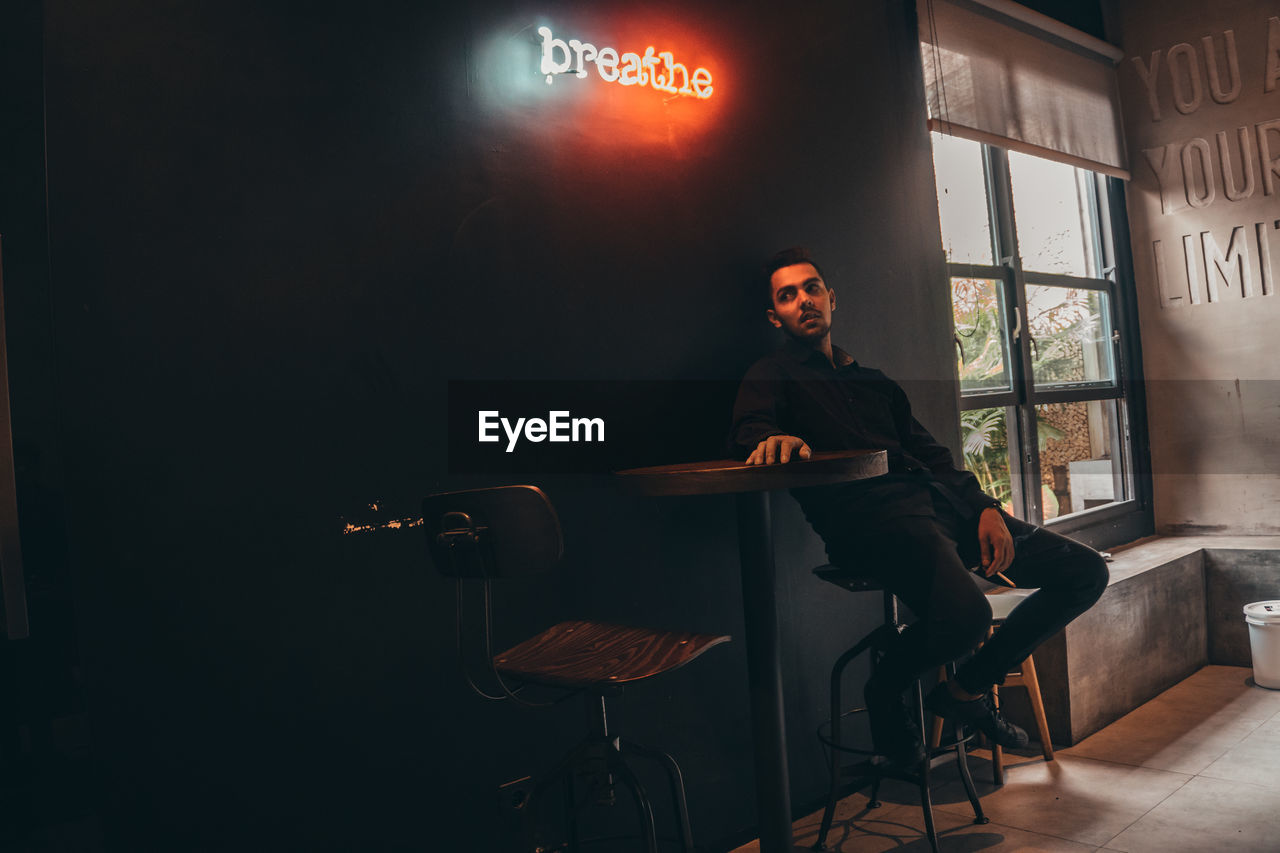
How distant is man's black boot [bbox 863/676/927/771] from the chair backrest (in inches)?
45.4

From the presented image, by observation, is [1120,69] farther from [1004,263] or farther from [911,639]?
[911,639]

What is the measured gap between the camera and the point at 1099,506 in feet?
15.2

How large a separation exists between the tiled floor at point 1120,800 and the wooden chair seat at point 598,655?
103cm

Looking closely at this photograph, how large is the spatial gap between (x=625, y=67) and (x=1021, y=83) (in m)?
2.45

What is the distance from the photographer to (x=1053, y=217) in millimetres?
4566

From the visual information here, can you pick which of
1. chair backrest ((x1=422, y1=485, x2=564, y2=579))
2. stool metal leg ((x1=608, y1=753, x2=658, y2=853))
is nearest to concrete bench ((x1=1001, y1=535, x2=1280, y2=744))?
stool metal leg ((x1=608, y1=753, x2=658, y2=853))

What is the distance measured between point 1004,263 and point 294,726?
3676 mm

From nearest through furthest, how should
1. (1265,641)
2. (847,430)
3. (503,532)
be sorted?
1. (503,532)
2. (847,430)
3. (1265,641)

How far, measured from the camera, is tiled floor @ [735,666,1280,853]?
2412mm

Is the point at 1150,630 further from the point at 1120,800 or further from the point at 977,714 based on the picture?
the point at 977,714

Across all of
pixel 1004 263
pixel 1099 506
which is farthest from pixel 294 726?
pixel 1099 506

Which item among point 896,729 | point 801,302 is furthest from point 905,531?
point 801,302

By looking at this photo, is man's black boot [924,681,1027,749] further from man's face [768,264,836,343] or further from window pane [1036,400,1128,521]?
window pane [1036,400,1128,521]

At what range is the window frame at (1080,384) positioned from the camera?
162 inches
